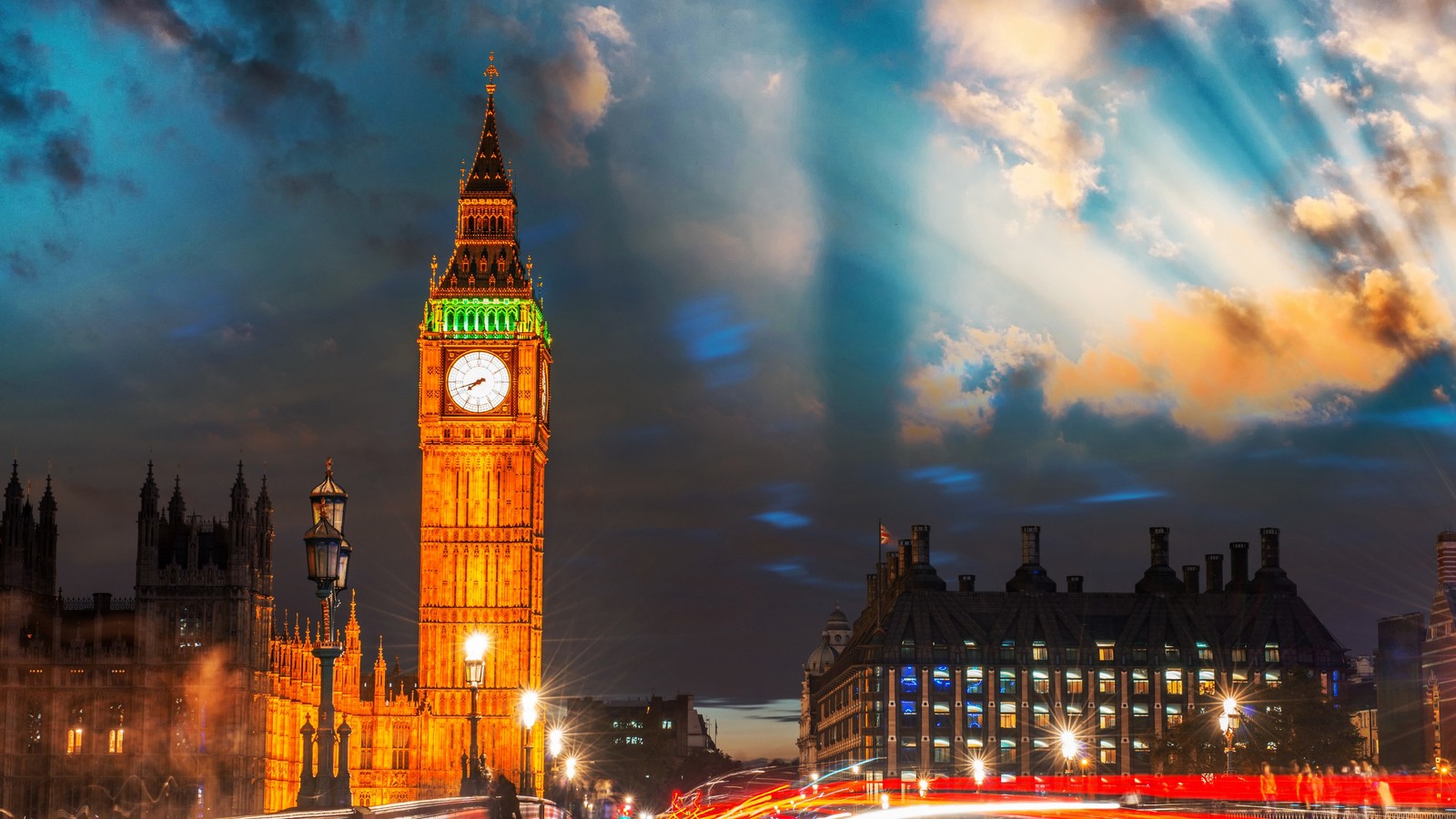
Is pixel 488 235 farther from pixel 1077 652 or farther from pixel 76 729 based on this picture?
pixel 1077 652

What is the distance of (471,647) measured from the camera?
52.9 m

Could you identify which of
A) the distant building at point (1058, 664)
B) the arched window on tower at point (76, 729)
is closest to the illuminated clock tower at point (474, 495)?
the arched window on tower at point (76, 729)

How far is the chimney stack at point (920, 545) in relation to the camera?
176125 mm

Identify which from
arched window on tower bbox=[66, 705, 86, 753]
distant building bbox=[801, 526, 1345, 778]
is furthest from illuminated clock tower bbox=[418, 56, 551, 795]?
distant building bbox=[801, 526, 1345, 778]

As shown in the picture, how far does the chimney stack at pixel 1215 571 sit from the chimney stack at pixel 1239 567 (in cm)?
135

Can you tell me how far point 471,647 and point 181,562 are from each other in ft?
200

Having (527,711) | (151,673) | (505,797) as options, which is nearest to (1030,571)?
(151,673)

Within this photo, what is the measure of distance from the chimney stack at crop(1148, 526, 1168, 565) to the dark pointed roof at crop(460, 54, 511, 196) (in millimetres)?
71494

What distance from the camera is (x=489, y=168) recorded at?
143 meters

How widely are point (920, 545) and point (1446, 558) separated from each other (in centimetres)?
4525

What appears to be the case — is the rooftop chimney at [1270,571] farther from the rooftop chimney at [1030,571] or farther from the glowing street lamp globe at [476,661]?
the glowing street lamp globe at [476,661]

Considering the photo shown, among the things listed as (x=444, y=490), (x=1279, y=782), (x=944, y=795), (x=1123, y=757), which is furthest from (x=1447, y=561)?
(x=444, y=490)

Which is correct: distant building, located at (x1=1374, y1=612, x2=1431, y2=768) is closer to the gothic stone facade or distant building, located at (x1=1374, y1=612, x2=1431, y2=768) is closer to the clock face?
the clock face

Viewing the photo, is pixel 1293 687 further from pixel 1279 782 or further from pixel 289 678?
pixel 289 678
